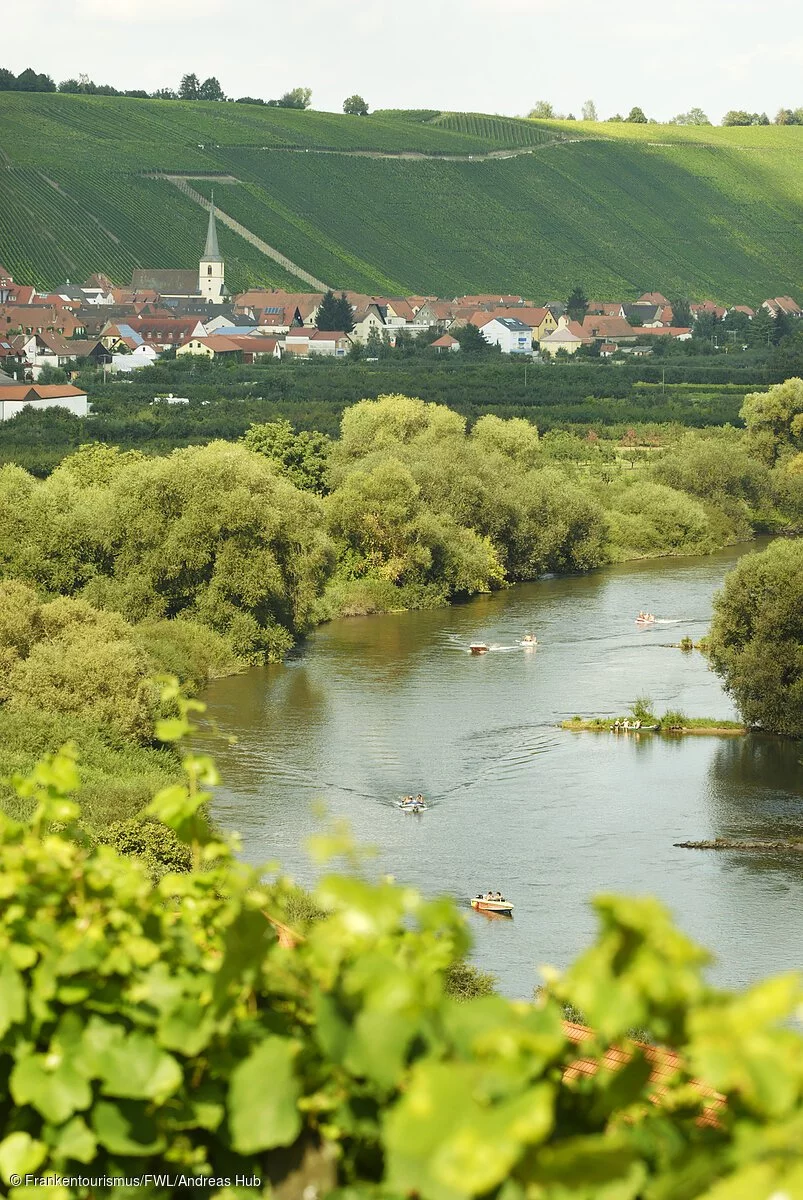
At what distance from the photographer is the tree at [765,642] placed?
29.9 meters

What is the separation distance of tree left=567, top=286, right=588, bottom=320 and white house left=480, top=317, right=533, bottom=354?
27.3 feet

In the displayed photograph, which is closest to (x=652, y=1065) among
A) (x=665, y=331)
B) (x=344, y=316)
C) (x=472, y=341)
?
(x=472, y=341)

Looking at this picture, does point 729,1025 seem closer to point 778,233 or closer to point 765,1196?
point 765,1196

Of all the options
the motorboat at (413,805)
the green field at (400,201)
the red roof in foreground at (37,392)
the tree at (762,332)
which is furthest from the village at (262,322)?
the motorboat at (413,805)

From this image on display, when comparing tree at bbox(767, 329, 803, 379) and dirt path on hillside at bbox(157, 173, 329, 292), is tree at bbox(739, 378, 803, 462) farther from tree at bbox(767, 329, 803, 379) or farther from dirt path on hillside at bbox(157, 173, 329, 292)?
dirt path on hillside at bbox(157, 173, 329, 292)

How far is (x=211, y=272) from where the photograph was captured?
122 metres

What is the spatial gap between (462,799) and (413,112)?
541 ft

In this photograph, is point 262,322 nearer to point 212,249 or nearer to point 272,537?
point 212,249

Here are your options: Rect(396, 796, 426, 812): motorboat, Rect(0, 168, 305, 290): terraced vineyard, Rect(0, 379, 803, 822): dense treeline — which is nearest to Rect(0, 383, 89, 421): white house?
Rect(0, 379, 803, 822): dense treeline

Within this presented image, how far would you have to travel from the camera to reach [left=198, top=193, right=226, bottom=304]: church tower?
396ft

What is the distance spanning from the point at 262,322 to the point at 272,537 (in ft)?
251

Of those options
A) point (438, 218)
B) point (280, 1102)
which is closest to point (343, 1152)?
point (280, 1102)

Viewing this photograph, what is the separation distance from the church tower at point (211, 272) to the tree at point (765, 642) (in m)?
93.0

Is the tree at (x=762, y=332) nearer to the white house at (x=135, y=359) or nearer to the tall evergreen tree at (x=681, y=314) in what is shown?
the tall evergreen tree at (x=681, y=314)
